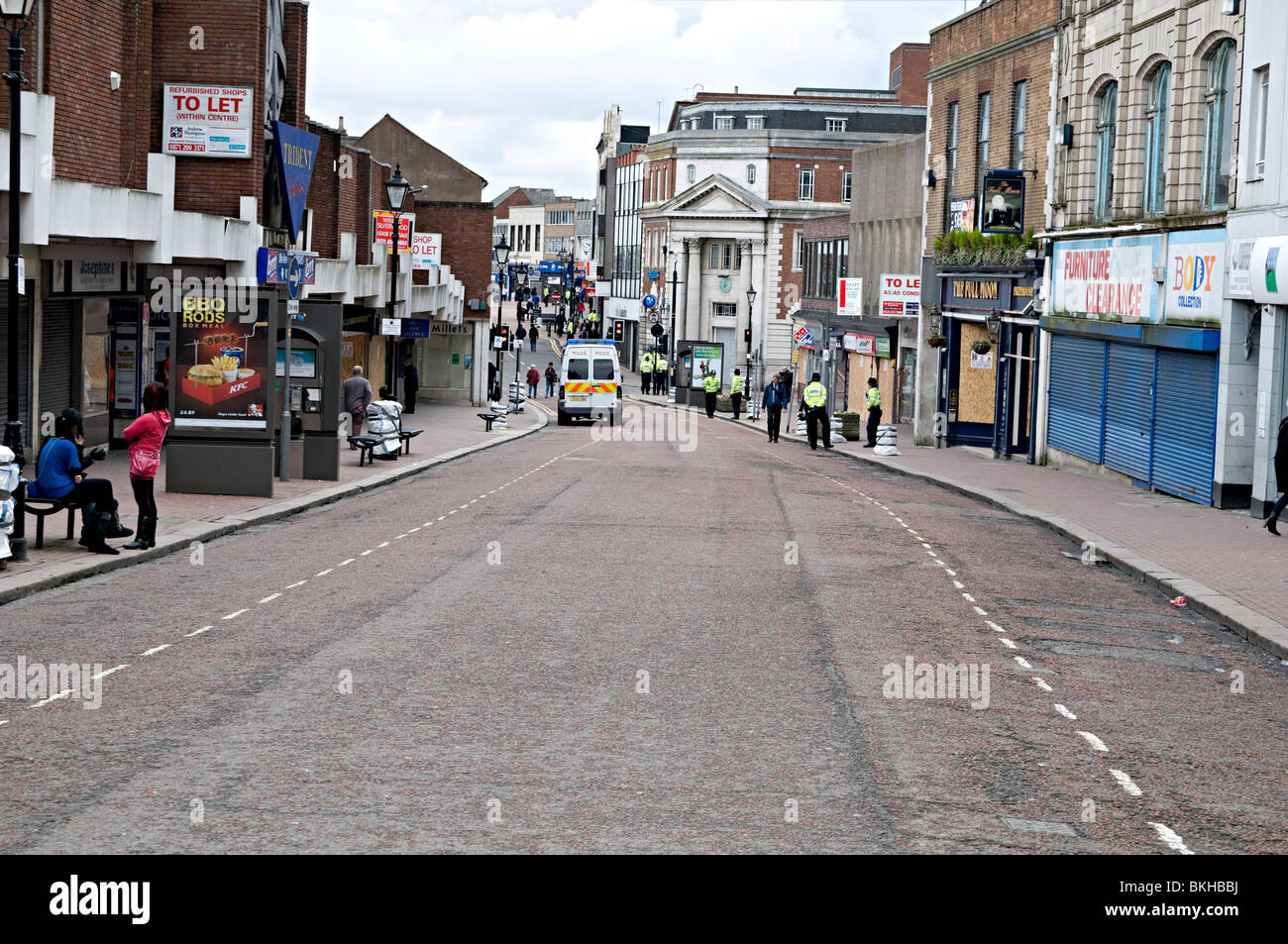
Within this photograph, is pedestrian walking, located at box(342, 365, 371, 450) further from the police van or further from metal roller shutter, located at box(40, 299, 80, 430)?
the police van

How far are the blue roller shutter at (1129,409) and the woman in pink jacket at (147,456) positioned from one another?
720 inches

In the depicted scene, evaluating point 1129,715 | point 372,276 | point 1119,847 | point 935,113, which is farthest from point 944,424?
point 1119,847

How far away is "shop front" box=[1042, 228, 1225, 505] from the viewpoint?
2703 centimetres

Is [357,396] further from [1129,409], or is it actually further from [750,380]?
[750,380]

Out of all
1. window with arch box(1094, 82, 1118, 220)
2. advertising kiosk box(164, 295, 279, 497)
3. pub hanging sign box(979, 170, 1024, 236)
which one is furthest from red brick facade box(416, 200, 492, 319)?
advertising kiosk box(164, 295, 279, 497)

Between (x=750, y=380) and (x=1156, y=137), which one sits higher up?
(x=1156, y=137)

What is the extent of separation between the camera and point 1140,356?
100ft

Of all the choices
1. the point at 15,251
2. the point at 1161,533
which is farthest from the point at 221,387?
the point at 1161,533

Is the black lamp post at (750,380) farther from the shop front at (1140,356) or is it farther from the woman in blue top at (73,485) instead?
the woman in blue top at (73,485)

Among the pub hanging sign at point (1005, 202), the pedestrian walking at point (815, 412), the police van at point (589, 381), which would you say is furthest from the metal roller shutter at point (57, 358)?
the police van at point (589, 381)

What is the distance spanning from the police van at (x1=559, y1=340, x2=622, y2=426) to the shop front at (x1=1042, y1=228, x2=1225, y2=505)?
22.7m

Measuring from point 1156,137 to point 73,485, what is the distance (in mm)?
20783
